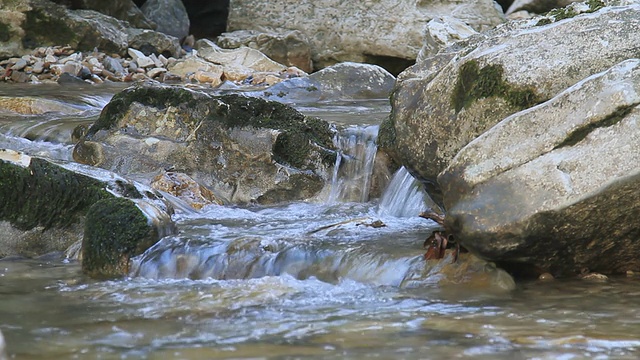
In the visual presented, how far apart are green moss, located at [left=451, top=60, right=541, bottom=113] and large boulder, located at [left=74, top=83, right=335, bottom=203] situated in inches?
87.6

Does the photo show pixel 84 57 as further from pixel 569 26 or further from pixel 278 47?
pixel 569 26

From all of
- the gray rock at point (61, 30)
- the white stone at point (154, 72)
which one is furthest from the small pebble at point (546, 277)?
the gray rock at point (61, 30)

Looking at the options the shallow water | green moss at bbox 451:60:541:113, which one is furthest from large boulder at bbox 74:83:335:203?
the shallow water

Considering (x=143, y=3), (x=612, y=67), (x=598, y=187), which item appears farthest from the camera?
(x=143, y=3)

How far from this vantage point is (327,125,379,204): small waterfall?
761cm

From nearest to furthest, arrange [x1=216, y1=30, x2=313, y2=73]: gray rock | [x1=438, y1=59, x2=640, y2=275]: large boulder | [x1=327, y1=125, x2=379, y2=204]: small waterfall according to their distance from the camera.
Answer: [x1=438, y1=59, x2=640, y2=275]: large boulder
[x1=327, y1=125, x2=379, y2=204]: small waterfall
[x1=216, y1=30, x2=313, y2=73]: gray rock

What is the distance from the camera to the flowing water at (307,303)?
3.71 metres

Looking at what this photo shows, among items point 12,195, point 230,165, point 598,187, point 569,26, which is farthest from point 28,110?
point 598,187

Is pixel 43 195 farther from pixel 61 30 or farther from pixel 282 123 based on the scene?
pixel 61 30

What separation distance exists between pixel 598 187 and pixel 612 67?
79 cm

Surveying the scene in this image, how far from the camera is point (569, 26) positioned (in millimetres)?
5531

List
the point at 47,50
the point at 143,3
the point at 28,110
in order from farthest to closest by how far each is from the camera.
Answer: the point at 143,3, the point at 47,50, the point at 28,110

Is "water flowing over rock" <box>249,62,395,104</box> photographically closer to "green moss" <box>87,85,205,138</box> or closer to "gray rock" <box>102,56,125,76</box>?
"gray rock" <box>102,56,125,76</box>

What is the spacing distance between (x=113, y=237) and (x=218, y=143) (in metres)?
2.50
